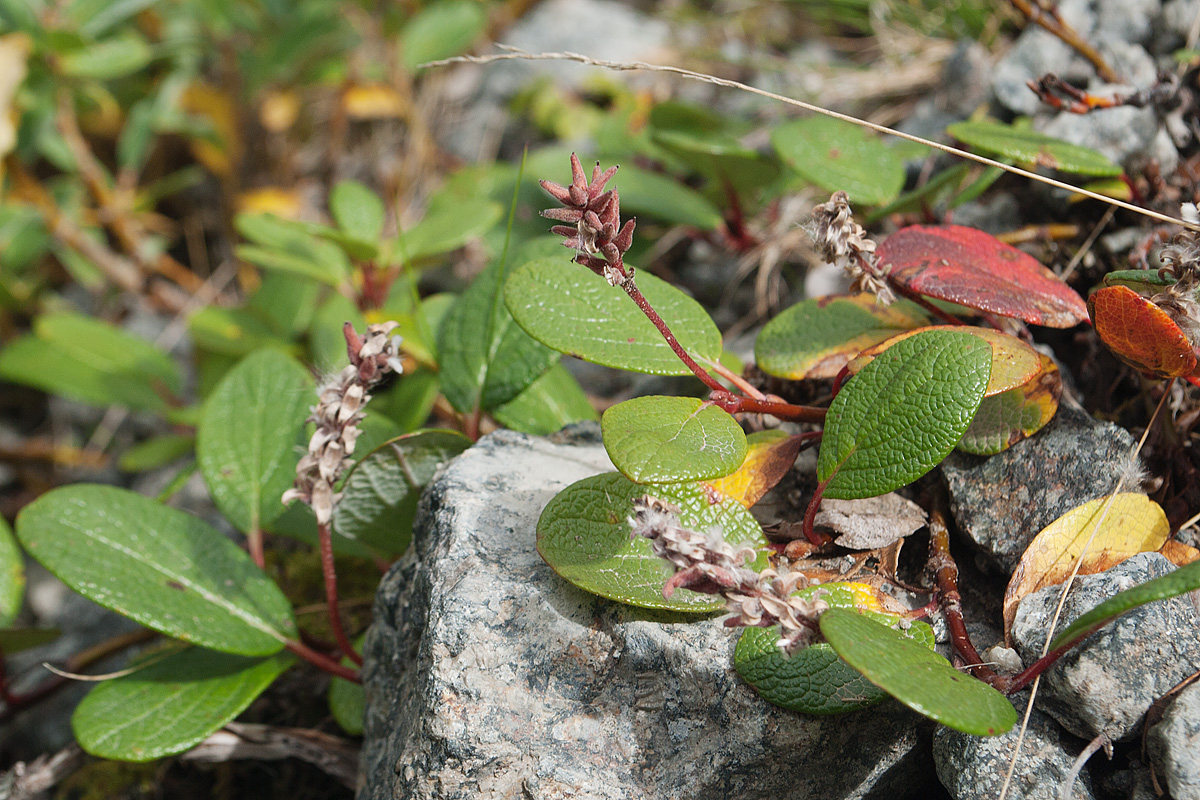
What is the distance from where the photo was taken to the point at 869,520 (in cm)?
125

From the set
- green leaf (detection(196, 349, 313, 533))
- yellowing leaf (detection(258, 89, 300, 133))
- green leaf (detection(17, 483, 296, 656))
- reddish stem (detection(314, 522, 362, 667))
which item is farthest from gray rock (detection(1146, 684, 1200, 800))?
yellowing leaf (detection(258, 89, 300, 133))

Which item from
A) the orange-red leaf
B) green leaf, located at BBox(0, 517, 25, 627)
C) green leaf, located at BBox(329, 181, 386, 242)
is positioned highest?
the orange-red leaf

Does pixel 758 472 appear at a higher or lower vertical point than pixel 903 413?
lower

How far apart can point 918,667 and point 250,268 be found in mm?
3106

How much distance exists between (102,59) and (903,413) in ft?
9.48

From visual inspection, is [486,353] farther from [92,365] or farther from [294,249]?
[92,365]

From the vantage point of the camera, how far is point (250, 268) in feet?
11.0

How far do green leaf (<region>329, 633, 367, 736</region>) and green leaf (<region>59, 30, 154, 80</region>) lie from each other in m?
2.31

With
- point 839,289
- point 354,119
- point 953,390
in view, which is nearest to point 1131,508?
point 953,390

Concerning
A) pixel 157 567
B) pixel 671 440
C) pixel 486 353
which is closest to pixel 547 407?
pixel 486 353

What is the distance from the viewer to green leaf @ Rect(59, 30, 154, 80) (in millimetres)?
2740

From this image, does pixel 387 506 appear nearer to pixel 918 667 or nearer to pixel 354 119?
pixel 918 667

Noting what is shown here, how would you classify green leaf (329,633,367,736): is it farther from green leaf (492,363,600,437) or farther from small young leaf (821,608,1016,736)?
small young leaf (821,608,1016,736)

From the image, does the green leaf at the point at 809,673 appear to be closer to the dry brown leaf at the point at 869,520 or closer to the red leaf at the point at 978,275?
the dry brown leaf at the point at 869,520
